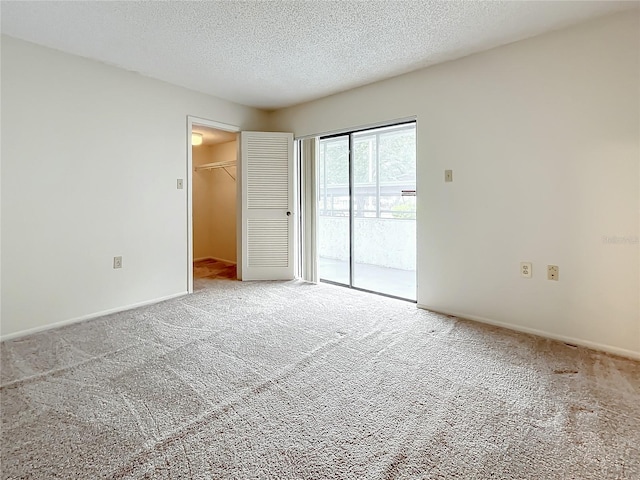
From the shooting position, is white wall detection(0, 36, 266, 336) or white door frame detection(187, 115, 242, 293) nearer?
white wall detection(0, 36, 266, 336)

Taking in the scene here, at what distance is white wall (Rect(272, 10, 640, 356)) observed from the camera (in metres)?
2.27

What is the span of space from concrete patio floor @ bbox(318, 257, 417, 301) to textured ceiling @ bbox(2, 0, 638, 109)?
239 cm

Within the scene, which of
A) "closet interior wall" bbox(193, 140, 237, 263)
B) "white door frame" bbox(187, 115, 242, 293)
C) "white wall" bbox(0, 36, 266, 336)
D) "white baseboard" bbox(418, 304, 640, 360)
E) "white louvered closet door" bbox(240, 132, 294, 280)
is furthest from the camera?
"closet interior wall" bbox(193, 140, 237, 263)

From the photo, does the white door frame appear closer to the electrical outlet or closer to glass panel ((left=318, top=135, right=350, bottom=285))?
glass panel ((left=318, top=135, right=350, bottom=285))

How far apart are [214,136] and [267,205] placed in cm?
187

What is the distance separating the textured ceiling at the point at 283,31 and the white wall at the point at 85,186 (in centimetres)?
27

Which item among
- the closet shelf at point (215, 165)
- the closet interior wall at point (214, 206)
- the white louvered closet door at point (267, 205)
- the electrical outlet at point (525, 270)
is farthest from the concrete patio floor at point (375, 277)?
the closet shelf at point (215, 165)

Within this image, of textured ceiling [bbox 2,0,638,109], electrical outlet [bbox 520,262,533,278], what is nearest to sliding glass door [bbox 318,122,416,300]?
textured ceiling [bbox 2,0,638,109]

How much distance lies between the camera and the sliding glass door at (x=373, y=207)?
16.4ft

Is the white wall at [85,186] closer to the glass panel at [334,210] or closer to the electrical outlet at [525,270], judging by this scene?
the glass panel at [334,210]

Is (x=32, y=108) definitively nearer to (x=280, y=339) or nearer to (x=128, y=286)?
(x=128, y=286)

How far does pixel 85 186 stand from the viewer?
9.78ft

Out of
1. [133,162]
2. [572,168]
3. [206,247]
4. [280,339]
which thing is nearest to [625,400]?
[572,168]

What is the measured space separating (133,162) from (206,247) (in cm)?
310
